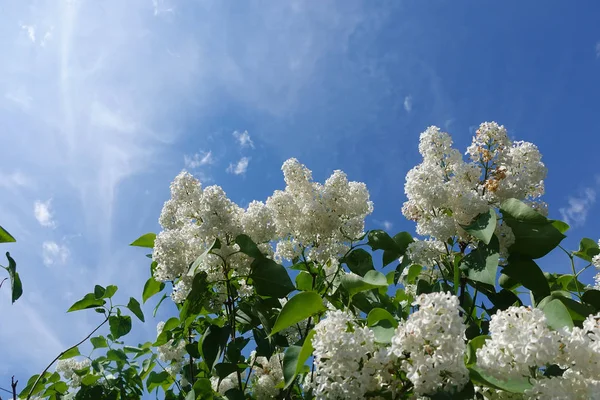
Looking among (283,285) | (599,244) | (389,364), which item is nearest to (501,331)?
(389,364)

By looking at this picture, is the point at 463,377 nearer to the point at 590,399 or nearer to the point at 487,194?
the point at 590,399

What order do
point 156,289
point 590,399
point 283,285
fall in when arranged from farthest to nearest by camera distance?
point 156,289, point 283,285, point 590,399

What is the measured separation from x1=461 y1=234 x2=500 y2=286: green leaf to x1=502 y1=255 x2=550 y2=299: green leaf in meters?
0.19

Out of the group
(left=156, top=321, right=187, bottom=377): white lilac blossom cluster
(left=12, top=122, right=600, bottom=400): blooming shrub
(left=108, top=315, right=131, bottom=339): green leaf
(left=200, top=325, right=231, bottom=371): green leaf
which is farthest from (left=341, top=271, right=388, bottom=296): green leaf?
(left=156, top=321, right=187, bottom=377): white lilac blossom cluster

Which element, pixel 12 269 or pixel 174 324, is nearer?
pixel 12 269

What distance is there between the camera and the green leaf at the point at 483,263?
8.23 feet

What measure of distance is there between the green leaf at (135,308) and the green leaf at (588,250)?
3266 mm

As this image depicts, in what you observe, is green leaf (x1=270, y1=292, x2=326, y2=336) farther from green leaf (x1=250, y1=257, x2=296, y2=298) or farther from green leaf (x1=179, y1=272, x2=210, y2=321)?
green leaf (x1=179, y1=272, x2=210, y2=321)

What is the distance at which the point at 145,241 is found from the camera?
366 cm

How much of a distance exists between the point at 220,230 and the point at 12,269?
1227 mm

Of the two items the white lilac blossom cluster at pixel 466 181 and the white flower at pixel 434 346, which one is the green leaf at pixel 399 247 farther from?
the white flower at pixel 434 346

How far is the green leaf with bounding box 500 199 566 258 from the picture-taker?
2.67 metres

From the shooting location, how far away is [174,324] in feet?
12.4

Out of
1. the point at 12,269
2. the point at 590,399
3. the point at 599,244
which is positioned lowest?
the point at 590,399
